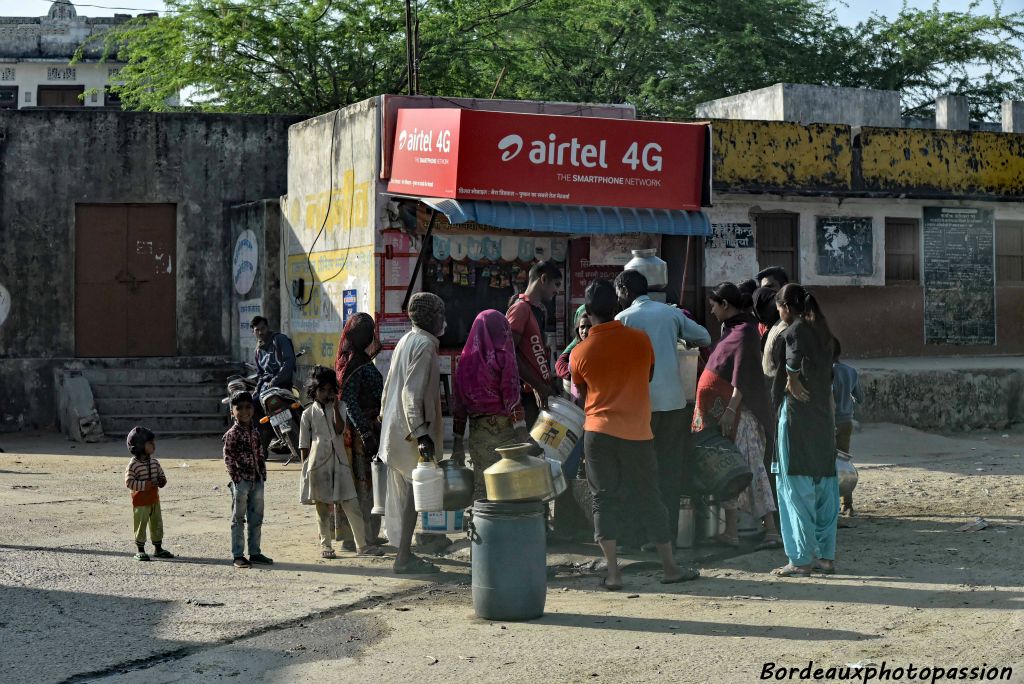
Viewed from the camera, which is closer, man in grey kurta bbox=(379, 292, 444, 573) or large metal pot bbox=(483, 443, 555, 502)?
large metal pot bbox=(483, 443, 555, 502)

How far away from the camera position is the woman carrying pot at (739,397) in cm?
846

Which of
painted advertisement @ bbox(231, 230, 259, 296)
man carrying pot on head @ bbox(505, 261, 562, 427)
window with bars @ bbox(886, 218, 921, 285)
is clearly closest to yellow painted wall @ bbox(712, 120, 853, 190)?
window with bars @ bbox(886, 218, 921, 285)

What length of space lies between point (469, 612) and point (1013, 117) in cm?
2085

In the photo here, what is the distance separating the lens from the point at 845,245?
773 inches

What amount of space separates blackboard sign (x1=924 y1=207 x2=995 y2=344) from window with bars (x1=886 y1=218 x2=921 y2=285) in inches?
7.0

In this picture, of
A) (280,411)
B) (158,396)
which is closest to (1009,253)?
(158,396)

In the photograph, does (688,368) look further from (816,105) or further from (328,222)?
(816,105)

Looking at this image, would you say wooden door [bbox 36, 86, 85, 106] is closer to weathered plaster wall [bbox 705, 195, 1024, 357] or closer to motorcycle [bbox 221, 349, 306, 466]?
motorcycle [bbox 221, 349, 306, 466]

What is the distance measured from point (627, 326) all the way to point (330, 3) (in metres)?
19.7

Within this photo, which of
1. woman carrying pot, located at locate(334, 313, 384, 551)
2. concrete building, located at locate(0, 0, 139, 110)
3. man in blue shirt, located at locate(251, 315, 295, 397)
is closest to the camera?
woman carrying pot, located at locate(334, 313, 384, 551)

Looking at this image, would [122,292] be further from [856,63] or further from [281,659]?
[856,63]

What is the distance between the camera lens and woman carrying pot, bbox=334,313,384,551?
8.77 m

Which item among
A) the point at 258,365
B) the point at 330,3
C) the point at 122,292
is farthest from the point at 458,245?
the point at 330,3

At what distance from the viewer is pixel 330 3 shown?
2569 cm
